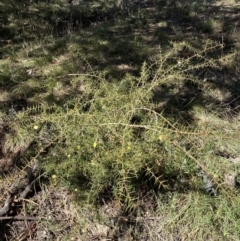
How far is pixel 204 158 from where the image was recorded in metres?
2.77

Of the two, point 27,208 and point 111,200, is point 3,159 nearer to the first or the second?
point 27,208

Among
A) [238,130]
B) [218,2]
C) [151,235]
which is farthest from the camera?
[218,2]

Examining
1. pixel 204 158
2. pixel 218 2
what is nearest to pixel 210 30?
pixel 218 2

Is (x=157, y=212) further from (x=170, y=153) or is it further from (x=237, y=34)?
(x=237, y=34)

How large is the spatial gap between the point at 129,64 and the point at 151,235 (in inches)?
86.2

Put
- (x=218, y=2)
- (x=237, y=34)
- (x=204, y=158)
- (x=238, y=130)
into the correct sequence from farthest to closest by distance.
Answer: (x=218, y=2)
(x=237, y=34)
(x=238, y=130)
(x=204, y=158)

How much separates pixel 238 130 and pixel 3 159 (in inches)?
86.6

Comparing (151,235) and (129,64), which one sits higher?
(129,64)

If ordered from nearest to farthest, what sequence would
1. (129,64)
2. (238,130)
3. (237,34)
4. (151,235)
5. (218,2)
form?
(151,235) → (238,130) → (129,64) → (237,34) → (218,2)

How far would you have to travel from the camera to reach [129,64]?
13.4 ft

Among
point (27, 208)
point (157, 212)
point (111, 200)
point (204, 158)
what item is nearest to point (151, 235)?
point (157, 212)

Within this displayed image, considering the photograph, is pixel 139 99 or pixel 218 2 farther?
pixel 218 2

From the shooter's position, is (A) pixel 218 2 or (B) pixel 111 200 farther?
(A) pixel 218 2

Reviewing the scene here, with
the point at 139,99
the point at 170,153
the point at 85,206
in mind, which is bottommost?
the point at 85,206
